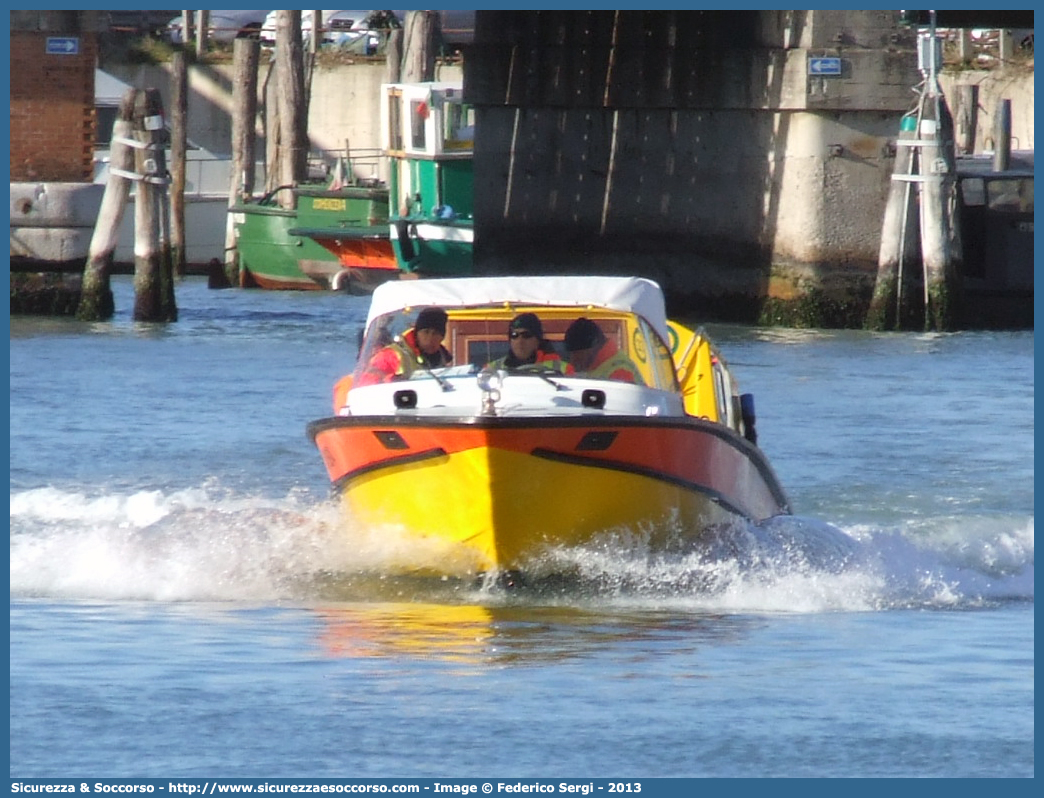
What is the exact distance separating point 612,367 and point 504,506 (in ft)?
3.62

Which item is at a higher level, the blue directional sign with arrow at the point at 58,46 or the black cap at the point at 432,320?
the blue directional sign with arrow at the point at 58,46

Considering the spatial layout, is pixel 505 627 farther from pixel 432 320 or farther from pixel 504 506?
pixel 432 320

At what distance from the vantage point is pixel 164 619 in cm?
1142

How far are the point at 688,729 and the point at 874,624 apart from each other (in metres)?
2.85

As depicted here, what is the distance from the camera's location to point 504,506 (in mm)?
11828

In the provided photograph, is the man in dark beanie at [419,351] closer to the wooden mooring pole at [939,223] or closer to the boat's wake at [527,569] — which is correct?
the boat's wake at [527,569]

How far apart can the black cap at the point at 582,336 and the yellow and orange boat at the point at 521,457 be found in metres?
0.16

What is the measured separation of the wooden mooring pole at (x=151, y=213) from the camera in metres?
27.8

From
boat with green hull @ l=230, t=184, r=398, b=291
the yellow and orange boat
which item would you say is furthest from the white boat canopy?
boat with green hull @ l=230, t=184, r=398, b=291

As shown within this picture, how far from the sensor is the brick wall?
27578 mm

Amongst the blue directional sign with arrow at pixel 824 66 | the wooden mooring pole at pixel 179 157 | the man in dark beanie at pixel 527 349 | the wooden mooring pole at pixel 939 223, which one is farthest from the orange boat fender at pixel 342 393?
the wooden mooring pole at pixel 179 157

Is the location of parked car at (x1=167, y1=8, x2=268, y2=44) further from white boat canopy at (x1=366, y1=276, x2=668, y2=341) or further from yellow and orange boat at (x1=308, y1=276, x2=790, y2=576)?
yellow and orange boat at (x1=308, y1=276, x2=790, y2=576)
